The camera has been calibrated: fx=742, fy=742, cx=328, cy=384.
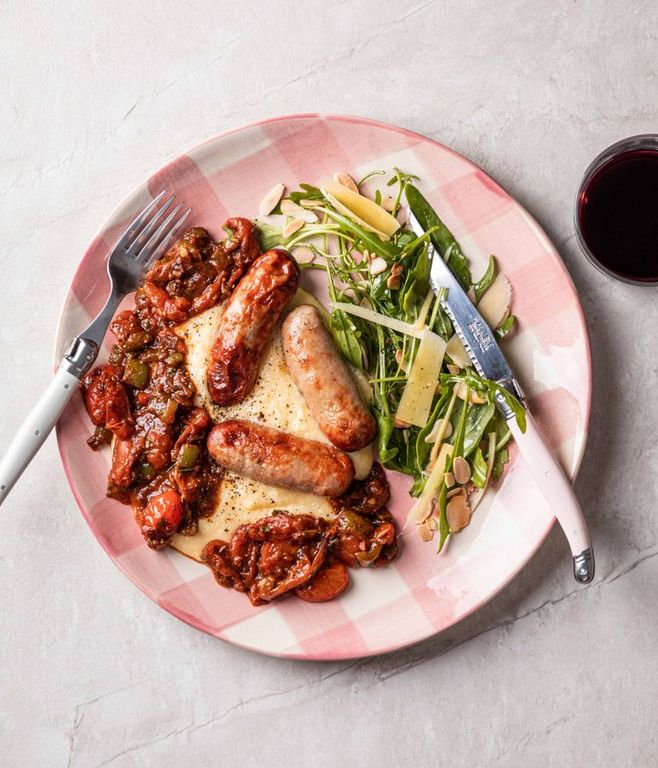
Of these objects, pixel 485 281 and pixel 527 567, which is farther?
pixel 527 567

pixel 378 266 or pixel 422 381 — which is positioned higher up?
pixel 378 266

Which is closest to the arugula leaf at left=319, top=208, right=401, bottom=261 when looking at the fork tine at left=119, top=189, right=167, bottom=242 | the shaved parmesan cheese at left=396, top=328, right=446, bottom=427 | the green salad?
A: the green salad

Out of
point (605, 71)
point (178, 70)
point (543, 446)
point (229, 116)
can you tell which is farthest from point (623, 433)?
point (178, 70)

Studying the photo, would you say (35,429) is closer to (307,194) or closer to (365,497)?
(365,497)

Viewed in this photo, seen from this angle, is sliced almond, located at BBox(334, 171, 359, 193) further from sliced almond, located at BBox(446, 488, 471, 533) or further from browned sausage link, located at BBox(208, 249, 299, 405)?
sliced almond, located at BBox(446, 488, 471, 533)

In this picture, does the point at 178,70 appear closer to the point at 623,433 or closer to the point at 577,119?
the point at 577,119

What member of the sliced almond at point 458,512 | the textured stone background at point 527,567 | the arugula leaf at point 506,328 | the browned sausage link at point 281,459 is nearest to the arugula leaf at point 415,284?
the arugula leaf at point 506,328

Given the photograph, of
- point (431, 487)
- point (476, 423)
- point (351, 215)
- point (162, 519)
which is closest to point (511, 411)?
point (476, 423)
